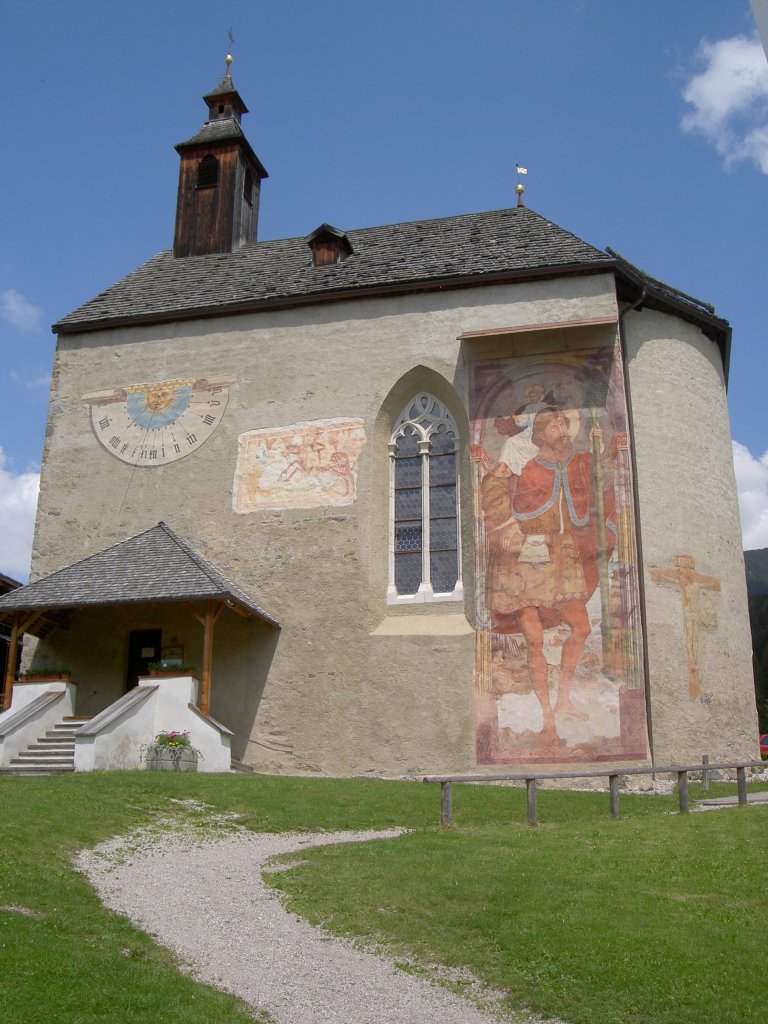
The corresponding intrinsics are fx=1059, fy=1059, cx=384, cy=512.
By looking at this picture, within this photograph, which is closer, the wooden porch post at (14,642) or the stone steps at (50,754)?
the stone steps at (50,754)

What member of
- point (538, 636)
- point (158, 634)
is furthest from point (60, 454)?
point (538, 636)

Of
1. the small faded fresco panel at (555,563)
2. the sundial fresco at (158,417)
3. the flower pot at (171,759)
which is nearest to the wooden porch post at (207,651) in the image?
the flower pot at (171,759)

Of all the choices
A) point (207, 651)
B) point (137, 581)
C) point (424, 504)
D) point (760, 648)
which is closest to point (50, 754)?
point (207, 651)

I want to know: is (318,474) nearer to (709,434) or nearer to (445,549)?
(445,549)

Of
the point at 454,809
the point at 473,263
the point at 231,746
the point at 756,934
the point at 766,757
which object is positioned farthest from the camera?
the point at 766,757

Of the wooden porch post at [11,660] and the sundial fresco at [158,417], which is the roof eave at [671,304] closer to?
the sundial fresco at [158,417]

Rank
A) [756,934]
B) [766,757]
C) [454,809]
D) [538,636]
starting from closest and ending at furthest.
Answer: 1. [756,934]
2. [454,809]
3. [538,636]
4. [766,757]

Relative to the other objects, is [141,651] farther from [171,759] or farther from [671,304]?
[671,304]

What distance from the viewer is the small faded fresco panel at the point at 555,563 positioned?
18266mm

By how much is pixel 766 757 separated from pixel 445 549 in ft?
30.0

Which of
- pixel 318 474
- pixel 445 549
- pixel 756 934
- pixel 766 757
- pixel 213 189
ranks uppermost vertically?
pixel 213 189

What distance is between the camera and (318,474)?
21047mm

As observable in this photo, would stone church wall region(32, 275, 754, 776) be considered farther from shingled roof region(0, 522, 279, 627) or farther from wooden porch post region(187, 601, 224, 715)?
wooden porch post region(187, 601, 224, 715)

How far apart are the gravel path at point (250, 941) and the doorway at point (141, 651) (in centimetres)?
945
